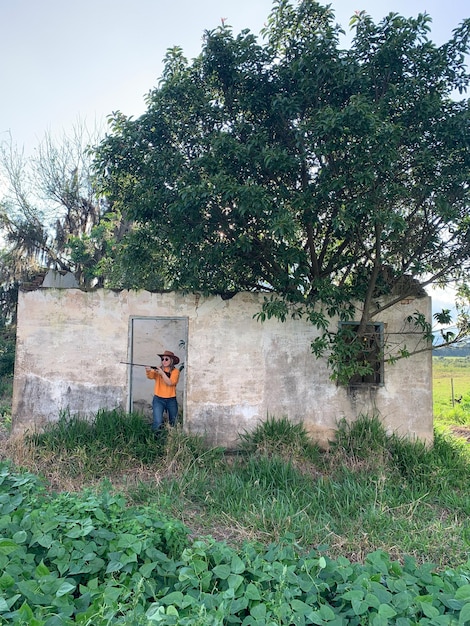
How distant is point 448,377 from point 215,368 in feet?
62.9

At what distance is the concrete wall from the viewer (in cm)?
605

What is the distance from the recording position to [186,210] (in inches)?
205

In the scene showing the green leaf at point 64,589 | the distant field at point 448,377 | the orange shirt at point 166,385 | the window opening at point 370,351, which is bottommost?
the green leaf at point 64,589

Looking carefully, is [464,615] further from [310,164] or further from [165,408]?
[165,408]

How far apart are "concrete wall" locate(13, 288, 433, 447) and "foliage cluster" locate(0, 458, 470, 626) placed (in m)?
2.63

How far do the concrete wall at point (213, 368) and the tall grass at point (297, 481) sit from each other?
0.29 metres

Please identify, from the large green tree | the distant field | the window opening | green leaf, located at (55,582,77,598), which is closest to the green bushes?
green leaf, located at (55,582,77,598)

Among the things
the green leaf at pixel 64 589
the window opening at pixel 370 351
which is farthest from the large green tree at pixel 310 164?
the green leaf at pixel 64 589

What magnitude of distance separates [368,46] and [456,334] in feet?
12.5

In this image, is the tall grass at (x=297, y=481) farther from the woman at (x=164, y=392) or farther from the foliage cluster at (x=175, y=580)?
the woman at (x=164, y=392)

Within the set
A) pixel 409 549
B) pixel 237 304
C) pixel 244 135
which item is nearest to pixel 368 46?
pixel 244 135

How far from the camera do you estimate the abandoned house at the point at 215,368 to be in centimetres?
605

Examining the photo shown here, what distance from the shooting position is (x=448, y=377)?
850 inches

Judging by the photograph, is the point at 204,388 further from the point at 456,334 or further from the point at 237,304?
the point at 456,334
